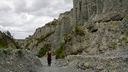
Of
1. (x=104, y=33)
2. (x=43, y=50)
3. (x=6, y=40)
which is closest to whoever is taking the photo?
A: (x=6, y=40)

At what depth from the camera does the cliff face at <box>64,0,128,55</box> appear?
1647 cm

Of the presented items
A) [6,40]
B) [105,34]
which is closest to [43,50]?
[105,34]

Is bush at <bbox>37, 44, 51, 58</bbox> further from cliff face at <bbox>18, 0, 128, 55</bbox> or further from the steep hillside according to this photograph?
the steep hillside

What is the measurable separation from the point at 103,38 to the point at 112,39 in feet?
4.43

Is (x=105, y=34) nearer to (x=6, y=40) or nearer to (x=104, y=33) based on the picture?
(x=104, y=33)

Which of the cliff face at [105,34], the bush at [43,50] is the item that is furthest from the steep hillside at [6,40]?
the bush at [43,50]

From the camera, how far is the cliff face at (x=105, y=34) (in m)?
16.5

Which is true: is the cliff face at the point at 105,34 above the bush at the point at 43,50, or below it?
above

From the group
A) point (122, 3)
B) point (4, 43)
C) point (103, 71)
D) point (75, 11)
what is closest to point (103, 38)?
point (122, 3)

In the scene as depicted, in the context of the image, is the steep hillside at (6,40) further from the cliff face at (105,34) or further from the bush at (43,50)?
the bush at (43,50)

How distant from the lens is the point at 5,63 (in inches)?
358

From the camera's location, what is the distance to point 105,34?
1788 cm

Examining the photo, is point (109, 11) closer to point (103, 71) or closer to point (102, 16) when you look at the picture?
point (102, 16)

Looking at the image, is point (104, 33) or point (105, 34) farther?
point (104, 33)
